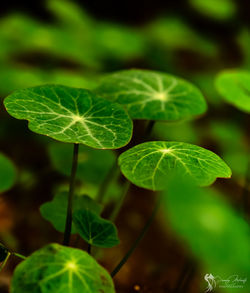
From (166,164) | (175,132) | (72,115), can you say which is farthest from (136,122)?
(166,164)

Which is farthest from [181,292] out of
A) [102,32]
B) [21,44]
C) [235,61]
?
[235,61]

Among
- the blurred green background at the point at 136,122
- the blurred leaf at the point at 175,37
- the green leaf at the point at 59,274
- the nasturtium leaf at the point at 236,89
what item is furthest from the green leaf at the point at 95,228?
the blurred leaf at the point at 175,37

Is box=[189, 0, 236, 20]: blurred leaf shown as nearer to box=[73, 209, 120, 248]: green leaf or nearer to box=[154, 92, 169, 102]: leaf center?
box=[154, 92, 169, 102]: leaf center

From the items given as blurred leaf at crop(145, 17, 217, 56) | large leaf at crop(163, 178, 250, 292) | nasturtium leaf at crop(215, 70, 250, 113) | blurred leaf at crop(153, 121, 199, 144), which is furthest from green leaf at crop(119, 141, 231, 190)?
blurred leaf at crop(145, 17, 217, 56)

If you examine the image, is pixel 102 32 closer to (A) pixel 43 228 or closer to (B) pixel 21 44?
(B) pixel 21 44

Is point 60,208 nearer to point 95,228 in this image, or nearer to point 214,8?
point 95,228

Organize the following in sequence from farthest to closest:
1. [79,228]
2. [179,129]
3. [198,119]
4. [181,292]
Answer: [198,119]
[179,129]
[181,292]
[79,228]
